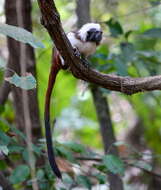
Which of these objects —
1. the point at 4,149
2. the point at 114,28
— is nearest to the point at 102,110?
the point at 114,28

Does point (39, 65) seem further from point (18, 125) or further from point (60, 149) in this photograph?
point (60, 149)

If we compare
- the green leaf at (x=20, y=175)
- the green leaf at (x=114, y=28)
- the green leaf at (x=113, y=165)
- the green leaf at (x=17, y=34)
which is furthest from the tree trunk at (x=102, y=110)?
the green leaf at (x=17, y=34)

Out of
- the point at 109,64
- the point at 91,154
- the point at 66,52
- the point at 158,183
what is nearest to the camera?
the point at 66,52

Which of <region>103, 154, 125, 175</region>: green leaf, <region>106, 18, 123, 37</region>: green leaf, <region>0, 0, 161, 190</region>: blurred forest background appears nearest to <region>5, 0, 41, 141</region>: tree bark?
<region>0, 0, 161, 190</region>: blurred forest background

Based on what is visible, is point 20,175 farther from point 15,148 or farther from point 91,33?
point 91,33

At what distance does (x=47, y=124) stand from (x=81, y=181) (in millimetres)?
317

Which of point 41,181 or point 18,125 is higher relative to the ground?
point 18,125

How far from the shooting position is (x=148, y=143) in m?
4.78

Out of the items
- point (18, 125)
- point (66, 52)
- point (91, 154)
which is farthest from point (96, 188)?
point (66, 52)

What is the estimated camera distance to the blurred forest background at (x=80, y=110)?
2.17 metres

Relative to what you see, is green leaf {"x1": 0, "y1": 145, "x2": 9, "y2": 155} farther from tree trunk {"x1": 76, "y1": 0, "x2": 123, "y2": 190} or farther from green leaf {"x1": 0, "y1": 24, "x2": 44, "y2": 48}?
tree trunk {"x1": 76, "y1": 0, "x2": 123, "y2": 190}

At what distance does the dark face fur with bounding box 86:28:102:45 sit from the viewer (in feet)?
8.04

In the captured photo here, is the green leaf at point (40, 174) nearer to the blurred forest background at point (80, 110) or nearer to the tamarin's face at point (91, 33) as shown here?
the blurred forest background at point (80, 110)

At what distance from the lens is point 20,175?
2135 mm
